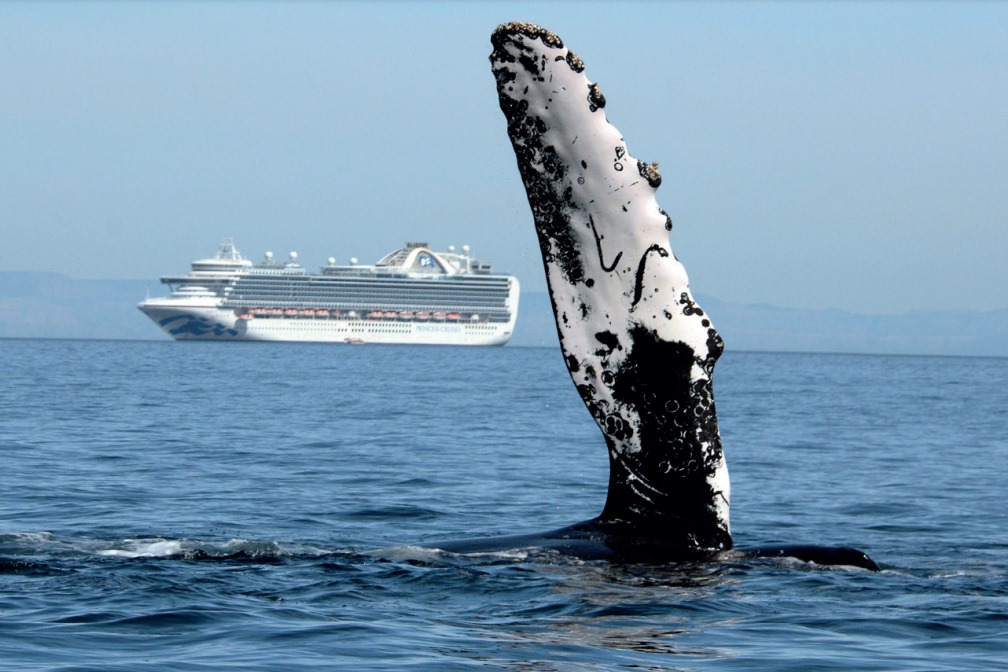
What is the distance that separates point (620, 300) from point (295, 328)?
11834 centimetres

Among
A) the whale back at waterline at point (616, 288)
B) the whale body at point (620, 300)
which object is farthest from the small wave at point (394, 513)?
the whale back at waterline at point (616, 288)

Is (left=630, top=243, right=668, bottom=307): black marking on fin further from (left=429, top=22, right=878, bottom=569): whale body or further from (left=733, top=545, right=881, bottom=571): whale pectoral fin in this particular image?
(left=733, top=545, right=881, bottom=571): whale pectoral fin

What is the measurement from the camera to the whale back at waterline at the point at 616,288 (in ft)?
19.9

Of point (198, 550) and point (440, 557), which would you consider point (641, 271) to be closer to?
point (440, 557)

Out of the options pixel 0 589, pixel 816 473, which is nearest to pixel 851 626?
pixel 0 589

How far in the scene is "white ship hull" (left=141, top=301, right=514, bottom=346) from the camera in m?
122

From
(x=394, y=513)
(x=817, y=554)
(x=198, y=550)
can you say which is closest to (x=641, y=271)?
(x=817, y=554)

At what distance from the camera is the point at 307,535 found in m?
10.8

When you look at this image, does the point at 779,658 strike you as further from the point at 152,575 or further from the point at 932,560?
the point at 932,560

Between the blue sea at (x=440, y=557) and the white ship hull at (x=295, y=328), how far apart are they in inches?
3768

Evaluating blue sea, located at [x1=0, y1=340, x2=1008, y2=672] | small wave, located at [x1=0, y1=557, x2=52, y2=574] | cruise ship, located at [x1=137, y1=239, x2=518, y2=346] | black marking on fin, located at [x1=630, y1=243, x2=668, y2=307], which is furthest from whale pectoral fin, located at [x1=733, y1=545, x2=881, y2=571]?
cruise ship, located at [x1=137, y1=239, x2=518, y2=346]

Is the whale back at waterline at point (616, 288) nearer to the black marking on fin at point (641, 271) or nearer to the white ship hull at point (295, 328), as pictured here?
the black marking on fin at point (641, 271)

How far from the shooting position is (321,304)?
12281 centimetres

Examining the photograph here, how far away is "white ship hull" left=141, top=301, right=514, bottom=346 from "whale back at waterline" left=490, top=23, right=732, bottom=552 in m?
115
